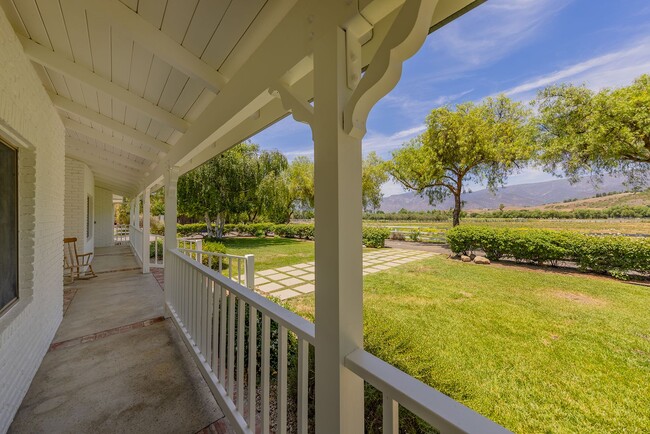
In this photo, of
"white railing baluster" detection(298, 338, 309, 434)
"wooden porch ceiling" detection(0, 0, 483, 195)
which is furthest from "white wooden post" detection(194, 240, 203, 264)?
"white railing baluster" detection(298, 338, 309, 434)

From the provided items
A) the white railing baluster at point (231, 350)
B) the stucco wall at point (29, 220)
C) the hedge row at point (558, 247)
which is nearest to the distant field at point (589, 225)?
the hedge row at point (558, 247)

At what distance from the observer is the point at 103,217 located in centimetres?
1043

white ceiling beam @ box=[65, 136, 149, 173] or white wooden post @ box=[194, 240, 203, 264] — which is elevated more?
white ceiling beam @ box=[65, 136, 149, 173]

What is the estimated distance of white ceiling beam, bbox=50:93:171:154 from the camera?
115 inches

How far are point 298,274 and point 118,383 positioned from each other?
→ 426 centimetres

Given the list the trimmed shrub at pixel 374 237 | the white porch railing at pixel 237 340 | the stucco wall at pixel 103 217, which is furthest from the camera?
the trimmed shrub at pixel 374 237

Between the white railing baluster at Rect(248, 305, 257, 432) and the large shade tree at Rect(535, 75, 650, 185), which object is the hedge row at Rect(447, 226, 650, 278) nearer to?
the large shade tree at Rect(535, 75, 650, 185)

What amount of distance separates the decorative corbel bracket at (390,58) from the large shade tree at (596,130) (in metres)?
5.54

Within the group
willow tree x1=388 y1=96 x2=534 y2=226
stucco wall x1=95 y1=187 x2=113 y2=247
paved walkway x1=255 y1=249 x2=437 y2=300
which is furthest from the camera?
stucco wall x1=95 y1=187 x2=113 y2=247

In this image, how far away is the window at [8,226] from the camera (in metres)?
1.80

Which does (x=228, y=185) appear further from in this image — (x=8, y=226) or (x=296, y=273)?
(x=8, y=226)

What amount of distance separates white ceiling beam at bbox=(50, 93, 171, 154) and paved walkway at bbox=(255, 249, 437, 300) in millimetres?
3067

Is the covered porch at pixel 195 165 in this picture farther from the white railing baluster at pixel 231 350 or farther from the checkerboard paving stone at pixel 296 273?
the checkerboard paving stone at pixel 296 273

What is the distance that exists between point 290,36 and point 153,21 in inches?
39.1
